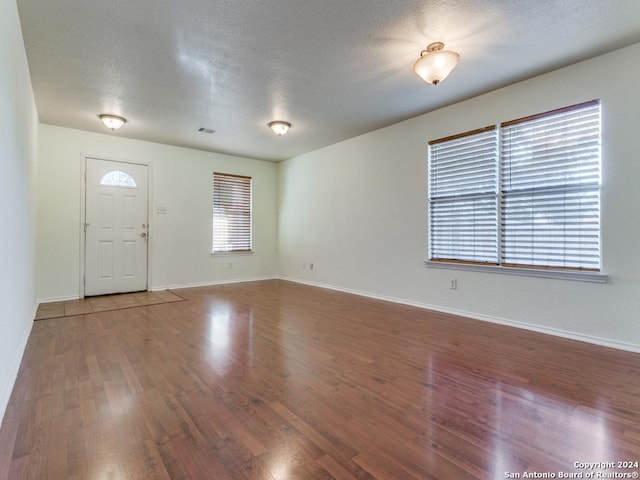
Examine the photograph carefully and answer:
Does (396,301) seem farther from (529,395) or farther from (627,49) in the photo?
(627,49)

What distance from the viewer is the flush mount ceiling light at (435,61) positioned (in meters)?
2.73

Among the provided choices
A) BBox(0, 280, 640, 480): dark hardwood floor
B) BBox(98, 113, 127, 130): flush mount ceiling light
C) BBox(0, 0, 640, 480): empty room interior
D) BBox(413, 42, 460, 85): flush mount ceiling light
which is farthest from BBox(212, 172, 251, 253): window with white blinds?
BBox(413, 42, 460, 85): flush mount ceiling light

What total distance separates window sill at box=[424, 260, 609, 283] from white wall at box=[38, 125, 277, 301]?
3.98m

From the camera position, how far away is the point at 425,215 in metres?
4.36

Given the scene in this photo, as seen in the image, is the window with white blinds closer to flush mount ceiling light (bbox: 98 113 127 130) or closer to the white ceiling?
flush mount ceiling light (bbox: 98 113 127 130)

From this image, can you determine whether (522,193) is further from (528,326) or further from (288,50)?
(288,50)

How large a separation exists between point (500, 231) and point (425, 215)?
3.16 feet

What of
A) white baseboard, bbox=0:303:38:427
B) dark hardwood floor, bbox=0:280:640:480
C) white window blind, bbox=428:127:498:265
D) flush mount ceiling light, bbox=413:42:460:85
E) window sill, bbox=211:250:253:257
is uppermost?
flush mount ceiling light, bbox=413:42:460:85

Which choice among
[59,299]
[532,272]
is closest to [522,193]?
[532,272]

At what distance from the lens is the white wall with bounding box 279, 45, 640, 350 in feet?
9.30

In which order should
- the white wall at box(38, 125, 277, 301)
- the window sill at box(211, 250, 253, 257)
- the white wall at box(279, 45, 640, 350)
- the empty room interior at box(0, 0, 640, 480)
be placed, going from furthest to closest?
the window sill at box(211, 250, 253, 257), the white wall at box(38, 125, 277, 301), the white wall at box(279, 45, 640, 350), the empty room interior at box(0, 0, 640, 480)

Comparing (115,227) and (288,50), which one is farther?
(115,227)

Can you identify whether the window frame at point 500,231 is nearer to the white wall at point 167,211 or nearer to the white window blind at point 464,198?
the white window blind at point 464,198

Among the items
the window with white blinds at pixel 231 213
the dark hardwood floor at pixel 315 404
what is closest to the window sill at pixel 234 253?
the window with white blinds at pixel 231 213
